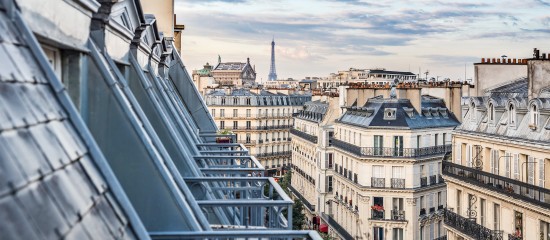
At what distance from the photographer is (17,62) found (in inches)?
137

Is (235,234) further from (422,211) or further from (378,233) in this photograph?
(422,211)

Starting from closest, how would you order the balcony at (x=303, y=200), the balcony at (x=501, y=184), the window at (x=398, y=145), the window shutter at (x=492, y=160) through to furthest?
1. the balcony at (x=501, y=184)
2. the window shutter at (x=492, y=160)
3. the window at (x=398, y=145)
4. the balcony at (x=303, y=200)

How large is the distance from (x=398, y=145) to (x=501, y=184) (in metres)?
19.6

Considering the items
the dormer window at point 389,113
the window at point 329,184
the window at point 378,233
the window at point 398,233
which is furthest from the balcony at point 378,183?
the window at point 329,184

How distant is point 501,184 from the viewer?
27.0 metres

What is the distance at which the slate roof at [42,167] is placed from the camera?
2.65 meters

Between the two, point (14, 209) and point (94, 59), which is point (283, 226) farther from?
point (14, 209)

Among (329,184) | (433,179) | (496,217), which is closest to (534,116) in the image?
(496,217)

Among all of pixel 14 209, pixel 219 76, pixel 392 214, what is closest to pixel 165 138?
pixel 14 209

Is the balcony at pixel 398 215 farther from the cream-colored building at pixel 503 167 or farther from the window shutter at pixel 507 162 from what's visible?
the window shutter at pixel 507 162

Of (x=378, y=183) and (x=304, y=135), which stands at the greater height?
(x=304, y=135)

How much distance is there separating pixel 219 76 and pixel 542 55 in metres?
161

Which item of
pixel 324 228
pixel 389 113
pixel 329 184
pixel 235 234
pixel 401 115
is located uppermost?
pixel 235 234

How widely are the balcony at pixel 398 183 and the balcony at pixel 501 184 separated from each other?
13.9 m
